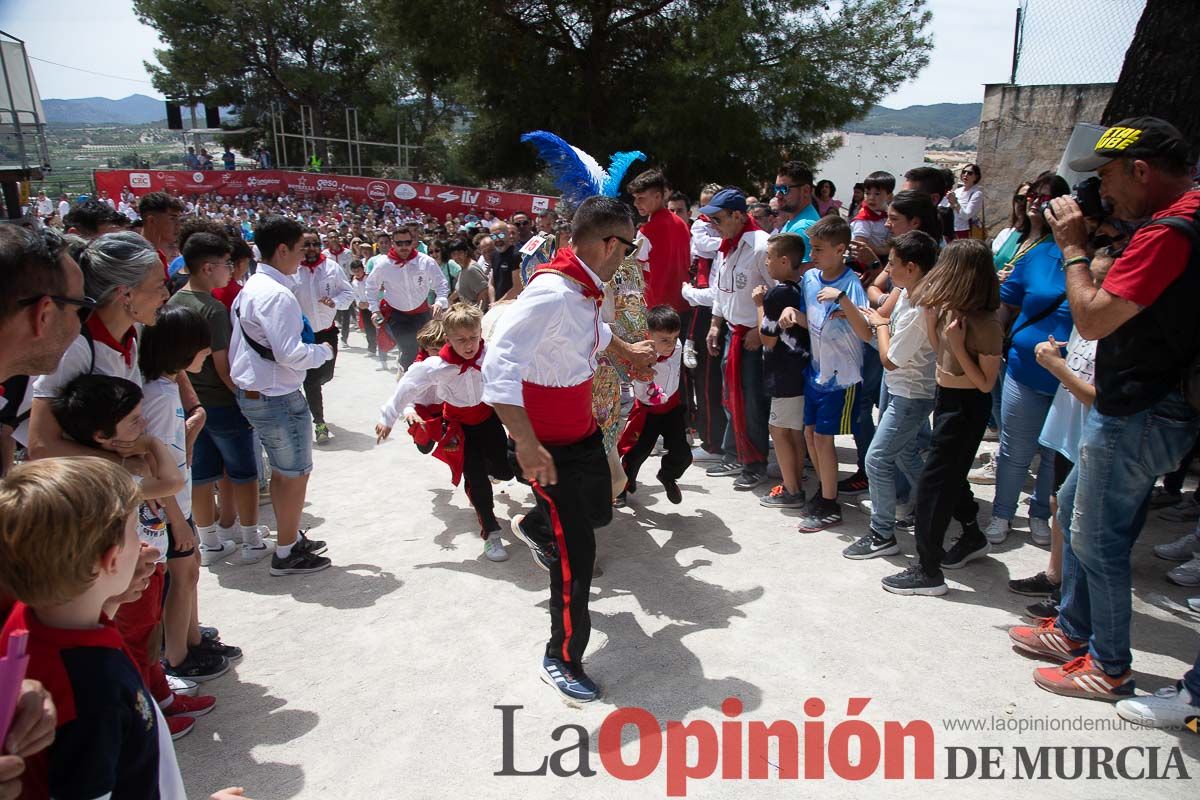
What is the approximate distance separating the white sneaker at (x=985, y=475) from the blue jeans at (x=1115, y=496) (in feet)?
8.31

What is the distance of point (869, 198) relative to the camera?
255 inches

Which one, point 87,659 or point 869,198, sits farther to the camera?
point 869,198

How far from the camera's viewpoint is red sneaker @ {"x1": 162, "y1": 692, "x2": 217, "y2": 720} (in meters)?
3.25

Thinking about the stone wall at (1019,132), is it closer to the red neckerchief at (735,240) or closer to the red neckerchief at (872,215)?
the red neckerchief at (872,215)

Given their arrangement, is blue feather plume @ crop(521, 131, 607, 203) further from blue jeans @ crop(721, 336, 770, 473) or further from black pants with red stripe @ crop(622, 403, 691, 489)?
blue jeans @ crop(721, 336, 770, 473)

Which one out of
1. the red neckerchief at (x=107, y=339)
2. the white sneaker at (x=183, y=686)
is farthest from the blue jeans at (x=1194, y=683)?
the red neckerchief at (x=107, y=339)

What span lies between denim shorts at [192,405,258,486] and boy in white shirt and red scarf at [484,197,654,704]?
225 centimetres

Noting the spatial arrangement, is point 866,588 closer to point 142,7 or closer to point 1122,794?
point 1122,794

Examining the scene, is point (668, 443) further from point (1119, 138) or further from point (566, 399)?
point (1119, 138)

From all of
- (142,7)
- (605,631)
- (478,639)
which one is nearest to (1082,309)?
(605,631)

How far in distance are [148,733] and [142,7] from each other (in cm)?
4554

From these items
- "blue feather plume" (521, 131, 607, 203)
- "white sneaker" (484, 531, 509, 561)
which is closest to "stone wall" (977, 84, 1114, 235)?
"blue feather plume" (521, 131, 607, 203)

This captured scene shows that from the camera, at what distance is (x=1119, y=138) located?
2828 millimetres

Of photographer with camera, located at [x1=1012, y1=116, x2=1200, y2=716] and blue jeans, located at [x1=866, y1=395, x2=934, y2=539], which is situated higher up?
photographer with camera, located at [x1=1012, y1=116, x2=1200, y2=716]
